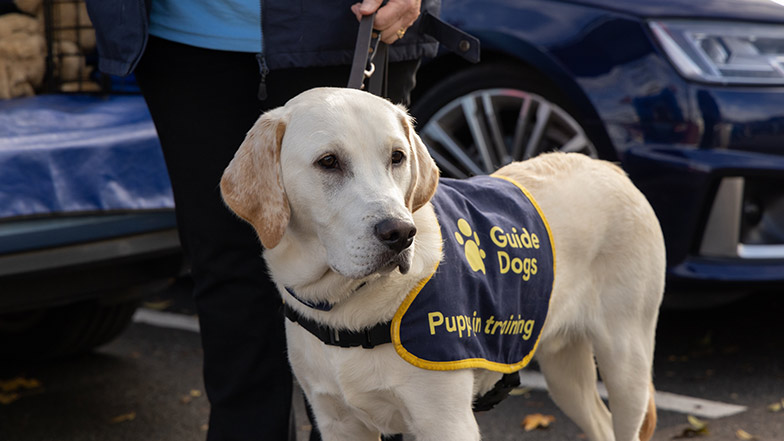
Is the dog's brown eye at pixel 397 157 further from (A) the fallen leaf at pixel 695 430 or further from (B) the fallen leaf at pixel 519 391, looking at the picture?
(B) the fallen leaf at pixel 519 391

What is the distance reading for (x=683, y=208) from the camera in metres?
3.95

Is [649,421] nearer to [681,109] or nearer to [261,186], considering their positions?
[681,109]

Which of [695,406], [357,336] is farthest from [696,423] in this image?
[357,336]

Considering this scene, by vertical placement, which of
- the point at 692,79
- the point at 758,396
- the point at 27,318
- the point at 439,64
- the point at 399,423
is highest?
the point at 692,79

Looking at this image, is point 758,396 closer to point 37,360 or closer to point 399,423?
point 399,423

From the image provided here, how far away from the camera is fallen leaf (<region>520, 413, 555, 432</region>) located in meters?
3.89

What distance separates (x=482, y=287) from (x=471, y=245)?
130 mm

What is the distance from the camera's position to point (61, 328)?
458 cm

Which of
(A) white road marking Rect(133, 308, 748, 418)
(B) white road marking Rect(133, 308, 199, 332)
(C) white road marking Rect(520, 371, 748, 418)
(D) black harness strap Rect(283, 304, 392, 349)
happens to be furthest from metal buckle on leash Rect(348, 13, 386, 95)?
(B) white road marking Rect(133, 308, 199, 332)

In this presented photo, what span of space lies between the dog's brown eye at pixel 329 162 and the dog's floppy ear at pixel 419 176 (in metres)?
0.23

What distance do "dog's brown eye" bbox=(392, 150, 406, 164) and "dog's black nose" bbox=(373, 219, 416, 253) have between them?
281 millimetres

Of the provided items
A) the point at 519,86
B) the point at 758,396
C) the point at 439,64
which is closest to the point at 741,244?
the point at 758,396

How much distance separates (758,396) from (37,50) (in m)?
3.42

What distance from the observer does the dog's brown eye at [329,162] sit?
2494 millimetres
